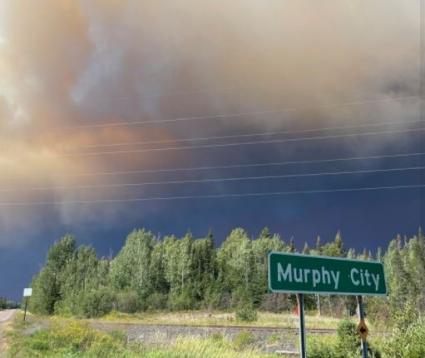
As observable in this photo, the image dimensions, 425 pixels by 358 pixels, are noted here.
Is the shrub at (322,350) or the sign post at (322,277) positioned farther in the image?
the shrub at (322,350)

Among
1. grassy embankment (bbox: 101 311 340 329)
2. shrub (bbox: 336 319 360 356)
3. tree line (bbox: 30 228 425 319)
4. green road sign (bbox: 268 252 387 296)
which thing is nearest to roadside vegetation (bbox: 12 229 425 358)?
tree line (bbox: 30 228 425 319)

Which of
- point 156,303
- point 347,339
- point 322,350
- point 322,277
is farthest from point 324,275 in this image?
point 156,303

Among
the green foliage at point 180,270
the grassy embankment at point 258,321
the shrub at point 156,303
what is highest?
the green foliage at point 180,270

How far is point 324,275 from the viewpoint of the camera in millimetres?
6637

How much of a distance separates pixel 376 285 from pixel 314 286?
1391mm

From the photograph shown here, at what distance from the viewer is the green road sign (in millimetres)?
6091

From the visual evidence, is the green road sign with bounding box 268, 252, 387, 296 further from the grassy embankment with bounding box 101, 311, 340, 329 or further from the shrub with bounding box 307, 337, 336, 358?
the grassy embankment with bounding box 101, 311, 340, 329

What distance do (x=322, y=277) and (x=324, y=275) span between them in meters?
0.06

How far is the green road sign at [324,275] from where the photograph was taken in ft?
20.0

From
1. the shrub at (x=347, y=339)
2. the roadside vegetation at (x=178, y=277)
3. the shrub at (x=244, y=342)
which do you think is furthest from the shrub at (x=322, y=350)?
the roadside vegetation at (x=178, y=277)

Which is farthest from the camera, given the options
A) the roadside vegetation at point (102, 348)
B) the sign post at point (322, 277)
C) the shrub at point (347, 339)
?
the shrub at point (347, 339)

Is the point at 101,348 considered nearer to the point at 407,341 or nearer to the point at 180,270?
the point at 407,341

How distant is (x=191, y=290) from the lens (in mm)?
75562

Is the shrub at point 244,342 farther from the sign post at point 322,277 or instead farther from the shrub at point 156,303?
the shrub at point 156,303
